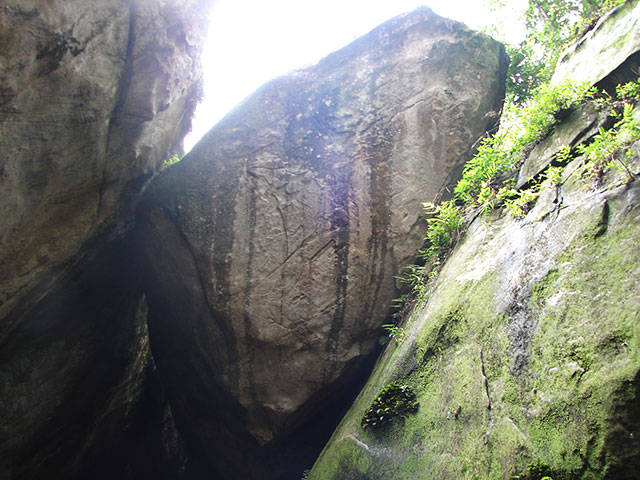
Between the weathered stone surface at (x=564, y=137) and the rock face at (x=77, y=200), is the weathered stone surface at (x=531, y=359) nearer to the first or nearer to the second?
the weathered stone surface at (x=564, y=137)

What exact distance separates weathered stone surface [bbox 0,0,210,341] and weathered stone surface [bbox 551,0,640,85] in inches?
228

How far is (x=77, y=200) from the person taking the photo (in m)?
5.76

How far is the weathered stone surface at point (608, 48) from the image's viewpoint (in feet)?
13.9

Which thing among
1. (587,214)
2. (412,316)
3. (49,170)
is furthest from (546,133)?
(49,170)

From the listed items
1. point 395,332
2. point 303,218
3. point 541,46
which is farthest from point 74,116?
point 541,46

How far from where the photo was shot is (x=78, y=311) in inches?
276

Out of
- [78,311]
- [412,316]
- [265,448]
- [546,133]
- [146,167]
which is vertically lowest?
[265,448]

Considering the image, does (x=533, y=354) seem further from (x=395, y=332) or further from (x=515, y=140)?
(x=515, y=140)

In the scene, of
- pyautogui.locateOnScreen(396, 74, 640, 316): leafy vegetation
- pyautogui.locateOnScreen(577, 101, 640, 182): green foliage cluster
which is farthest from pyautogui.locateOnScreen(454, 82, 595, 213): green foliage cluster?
Result: pyautogui.locateOnScreen(577, 101, 640, 182): green foliage cluster

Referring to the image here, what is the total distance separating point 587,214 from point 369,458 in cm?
302

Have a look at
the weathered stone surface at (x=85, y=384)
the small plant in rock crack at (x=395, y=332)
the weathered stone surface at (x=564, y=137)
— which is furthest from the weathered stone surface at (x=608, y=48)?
the weathered stone surface at (x=85, y=384)

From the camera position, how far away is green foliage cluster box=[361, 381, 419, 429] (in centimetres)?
405

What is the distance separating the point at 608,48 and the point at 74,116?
21.5ft

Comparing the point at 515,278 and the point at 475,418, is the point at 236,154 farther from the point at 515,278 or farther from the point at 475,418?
the point at 475,418
